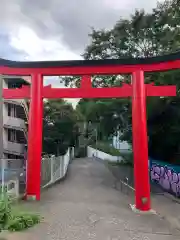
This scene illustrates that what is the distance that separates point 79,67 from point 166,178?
26.3 feet

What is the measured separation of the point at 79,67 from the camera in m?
13.0

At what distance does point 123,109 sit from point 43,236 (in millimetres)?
15614

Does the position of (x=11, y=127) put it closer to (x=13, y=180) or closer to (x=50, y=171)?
(x=50, y=171)

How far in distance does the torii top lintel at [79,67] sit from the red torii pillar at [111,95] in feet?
0.99

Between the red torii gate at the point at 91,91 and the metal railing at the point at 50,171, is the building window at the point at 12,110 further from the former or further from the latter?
the red torii gate at the point at 91,91

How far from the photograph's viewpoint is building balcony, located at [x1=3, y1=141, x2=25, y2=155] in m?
26.1

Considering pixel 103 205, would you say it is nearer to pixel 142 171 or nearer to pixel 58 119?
pixel 142 171

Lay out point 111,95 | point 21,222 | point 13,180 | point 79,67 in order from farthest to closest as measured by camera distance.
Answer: point 79,67, point 111,95, point 13,180, point 21,222

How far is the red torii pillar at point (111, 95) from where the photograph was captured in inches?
467

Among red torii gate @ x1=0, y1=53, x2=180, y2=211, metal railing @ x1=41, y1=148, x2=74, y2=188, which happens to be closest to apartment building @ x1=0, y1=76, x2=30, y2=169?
metal railing @ x1=41, y1=148, x2=74, y2=188

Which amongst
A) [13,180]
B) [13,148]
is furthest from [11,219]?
[13,148]

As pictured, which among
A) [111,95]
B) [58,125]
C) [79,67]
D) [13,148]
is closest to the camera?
[111,95]

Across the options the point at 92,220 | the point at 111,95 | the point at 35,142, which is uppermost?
the point at 111,95

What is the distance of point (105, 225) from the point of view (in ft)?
28.7
